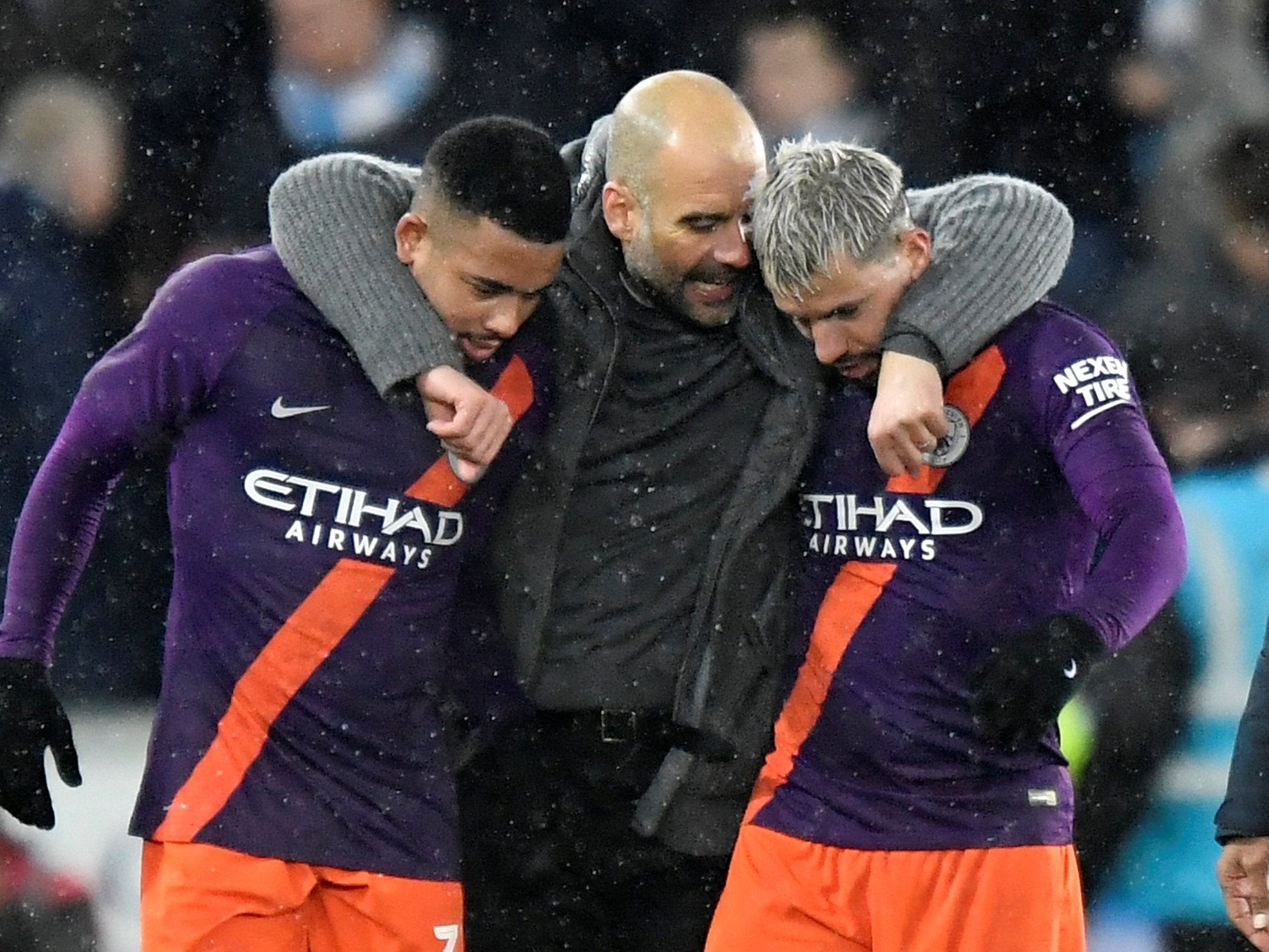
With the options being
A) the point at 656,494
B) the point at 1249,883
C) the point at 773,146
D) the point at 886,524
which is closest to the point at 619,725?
A: the point at 656,494

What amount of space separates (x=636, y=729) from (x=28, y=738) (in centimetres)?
86

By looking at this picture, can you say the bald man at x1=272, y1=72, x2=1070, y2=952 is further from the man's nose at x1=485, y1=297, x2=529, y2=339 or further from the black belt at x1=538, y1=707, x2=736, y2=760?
the man's nose at x1=485, y1=297, x2=529, y2=339

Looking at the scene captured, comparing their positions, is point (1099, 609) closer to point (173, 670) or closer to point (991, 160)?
point (173, 670)

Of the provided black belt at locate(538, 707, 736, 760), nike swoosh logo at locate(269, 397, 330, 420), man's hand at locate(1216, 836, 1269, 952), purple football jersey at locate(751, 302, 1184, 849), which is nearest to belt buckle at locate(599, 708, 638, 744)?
black belt at locate(538, 707, 736, 760)

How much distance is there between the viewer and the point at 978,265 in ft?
8.86

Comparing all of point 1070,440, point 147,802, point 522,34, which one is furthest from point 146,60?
point 1070,440

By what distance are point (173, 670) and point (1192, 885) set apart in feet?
6.94

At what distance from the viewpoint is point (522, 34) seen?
4328 mm

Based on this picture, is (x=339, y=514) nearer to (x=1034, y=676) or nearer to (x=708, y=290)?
(x=708, y=290)

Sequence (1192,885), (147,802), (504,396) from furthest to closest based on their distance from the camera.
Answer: (1192,885)
(504,396)
(147,802)

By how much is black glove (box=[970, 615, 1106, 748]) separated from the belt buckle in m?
0.66

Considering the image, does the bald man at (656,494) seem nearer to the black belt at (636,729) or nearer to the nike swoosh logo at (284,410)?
the black belt at (636,729)

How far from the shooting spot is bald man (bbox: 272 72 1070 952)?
280 cm

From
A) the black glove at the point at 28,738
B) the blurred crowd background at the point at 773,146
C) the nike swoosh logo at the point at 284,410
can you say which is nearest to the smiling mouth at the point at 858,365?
the nike swoosh logo at the point at 284,410
